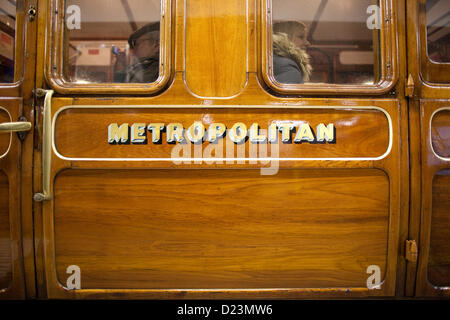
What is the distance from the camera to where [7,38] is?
107 centimetres

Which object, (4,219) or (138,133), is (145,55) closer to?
(138,133)

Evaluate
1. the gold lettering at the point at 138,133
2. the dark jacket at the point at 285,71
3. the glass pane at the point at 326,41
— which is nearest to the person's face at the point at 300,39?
the glass pane at the point at 326,41

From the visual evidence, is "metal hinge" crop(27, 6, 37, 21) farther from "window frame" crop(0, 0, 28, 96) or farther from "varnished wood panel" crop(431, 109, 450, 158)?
"varnished wood panel" crop(431, 109, 450, 158)

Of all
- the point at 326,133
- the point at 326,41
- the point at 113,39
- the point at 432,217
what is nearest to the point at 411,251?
the point at 432,217

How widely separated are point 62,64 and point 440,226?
1.99 m

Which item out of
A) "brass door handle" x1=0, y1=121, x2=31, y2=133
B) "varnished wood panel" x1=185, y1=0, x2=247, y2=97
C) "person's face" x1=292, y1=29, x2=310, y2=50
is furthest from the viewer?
"person's face" x1=292, y1=29, x2=310, y2=50

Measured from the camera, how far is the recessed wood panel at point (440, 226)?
1.05 meters

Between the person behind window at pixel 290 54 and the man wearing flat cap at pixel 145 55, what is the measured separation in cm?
61

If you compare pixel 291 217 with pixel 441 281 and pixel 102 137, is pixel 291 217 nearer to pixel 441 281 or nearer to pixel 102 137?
pixel 441 281

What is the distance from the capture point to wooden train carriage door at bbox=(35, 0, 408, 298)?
1.02m

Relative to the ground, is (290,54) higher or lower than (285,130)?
higher

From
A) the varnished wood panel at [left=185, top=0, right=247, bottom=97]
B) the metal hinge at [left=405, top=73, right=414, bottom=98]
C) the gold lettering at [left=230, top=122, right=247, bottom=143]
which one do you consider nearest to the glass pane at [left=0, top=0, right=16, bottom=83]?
the varnished wood panel at [left=185, top=0, right=247, bottom=97]

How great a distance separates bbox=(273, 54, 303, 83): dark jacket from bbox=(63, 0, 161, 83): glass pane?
0.60 metres
